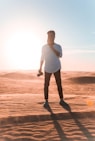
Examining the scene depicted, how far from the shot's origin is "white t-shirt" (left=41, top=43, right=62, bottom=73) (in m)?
9.35

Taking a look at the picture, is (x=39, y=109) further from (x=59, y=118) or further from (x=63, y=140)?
(x=63, y=140)

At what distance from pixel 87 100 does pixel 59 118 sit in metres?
2.63

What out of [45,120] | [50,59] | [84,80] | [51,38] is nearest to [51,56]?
[50,59]

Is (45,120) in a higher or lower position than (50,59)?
lower

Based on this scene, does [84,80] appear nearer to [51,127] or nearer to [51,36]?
[51,36]

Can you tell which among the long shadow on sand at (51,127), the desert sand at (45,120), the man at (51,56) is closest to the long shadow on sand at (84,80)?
the desert sand at (45,120)

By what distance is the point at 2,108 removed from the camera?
→ 937 centimetres

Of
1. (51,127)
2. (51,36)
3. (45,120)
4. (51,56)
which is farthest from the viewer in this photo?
(51,56)

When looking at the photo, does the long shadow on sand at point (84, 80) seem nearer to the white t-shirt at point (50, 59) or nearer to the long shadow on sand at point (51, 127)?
the white t-shirt at point (50, 59)

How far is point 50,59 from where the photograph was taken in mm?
9469

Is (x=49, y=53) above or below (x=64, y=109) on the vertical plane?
above

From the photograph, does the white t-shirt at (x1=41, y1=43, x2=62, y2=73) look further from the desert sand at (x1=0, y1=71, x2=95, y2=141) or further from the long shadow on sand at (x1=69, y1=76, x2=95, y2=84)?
the long shadow on sand at (x1=69, y1=76, x2=95, y2=84)

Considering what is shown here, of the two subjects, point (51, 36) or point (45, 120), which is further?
point (51, 36)

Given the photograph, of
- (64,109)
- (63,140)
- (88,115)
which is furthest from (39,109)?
(63,140)
